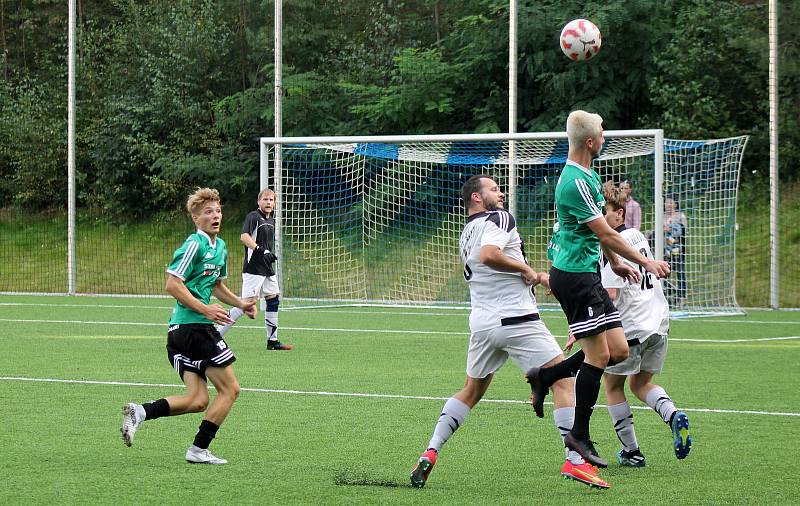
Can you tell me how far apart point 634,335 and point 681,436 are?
2.50 ft

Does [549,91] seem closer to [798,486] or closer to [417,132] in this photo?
[417,132]

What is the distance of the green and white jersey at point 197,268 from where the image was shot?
7.31 m

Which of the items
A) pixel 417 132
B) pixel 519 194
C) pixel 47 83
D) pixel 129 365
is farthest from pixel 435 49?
pixel 129 365

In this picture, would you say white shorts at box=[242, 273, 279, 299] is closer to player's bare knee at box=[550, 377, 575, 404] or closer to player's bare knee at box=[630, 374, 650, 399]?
player's bare knee at box=[630, 374, 650, 399]

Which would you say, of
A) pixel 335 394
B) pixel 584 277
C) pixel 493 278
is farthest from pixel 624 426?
pixel 335 394

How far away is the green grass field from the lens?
638cm

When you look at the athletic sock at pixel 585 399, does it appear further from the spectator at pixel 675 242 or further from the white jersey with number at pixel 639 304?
the spectator at pixel 675 242

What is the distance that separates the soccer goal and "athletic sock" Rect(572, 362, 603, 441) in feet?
47.6

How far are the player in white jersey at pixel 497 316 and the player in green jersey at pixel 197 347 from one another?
1354 mm

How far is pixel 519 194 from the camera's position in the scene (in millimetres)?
22469

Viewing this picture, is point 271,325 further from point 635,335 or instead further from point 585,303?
point 585,303

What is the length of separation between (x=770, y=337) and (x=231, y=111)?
19985mm

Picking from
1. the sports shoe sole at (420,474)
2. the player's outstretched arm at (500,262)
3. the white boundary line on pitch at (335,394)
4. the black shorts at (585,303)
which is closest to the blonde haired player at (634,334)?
the black shorts at (585,303)

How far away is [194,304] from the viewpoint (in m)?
7.16
